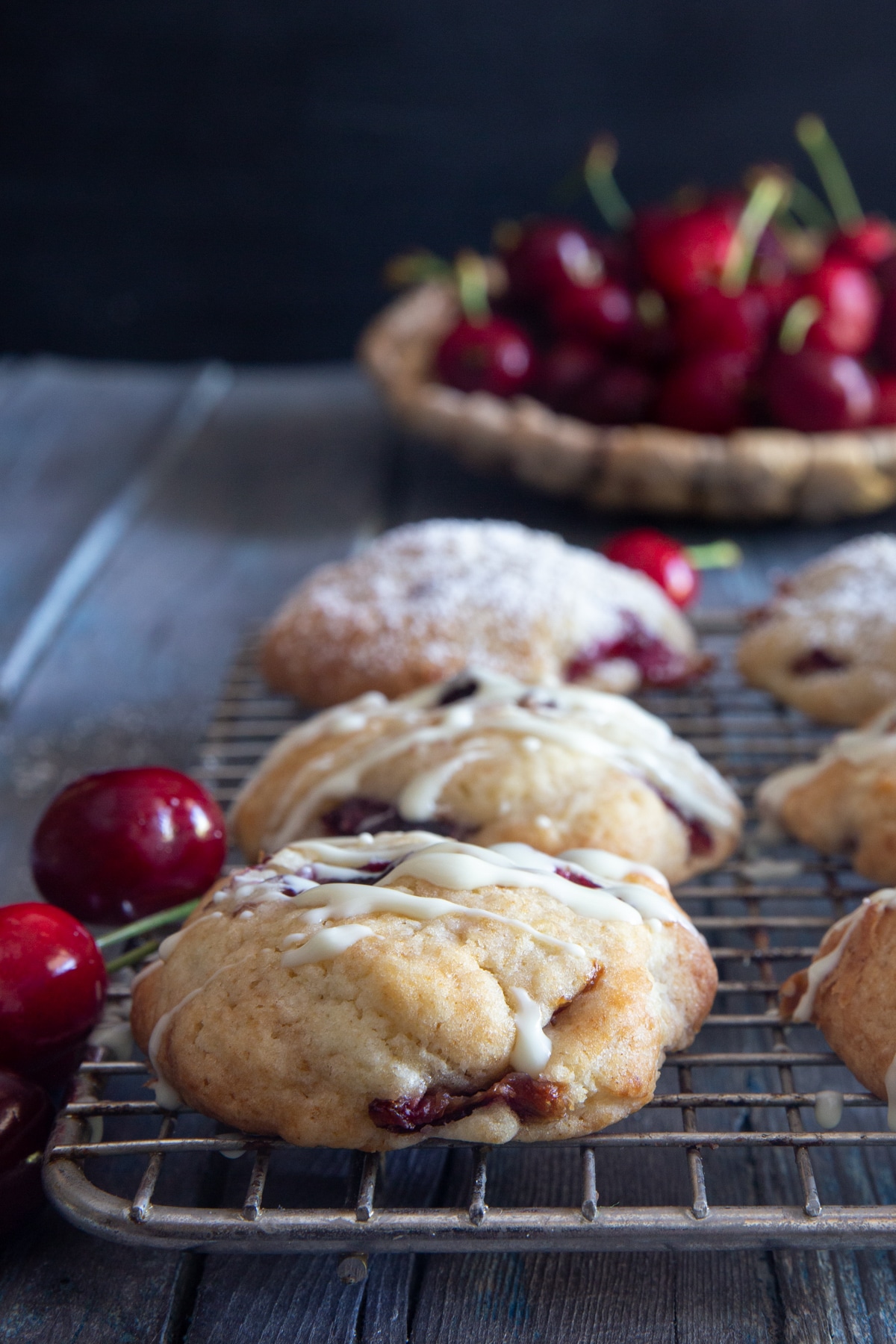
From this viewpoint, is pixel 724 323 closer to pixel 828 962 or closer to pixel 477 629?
pixel 477 629

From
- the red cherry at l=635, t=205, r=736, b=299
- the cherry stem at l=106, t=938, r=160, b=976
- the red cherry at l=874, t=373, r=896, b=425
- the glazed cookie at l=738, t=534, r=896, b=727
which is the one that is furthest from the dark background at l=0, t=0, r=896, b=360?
the cherry stem at l=106, t=938, r=160, b=976

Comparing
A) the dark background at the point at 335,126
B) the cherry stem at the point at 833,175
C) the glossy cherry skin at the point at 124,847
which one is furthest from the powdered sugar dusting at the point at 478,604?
the dark background at the point at 335,126

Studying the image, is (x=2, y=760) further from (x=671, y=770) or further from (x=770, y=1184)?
(x=770, y=1184)

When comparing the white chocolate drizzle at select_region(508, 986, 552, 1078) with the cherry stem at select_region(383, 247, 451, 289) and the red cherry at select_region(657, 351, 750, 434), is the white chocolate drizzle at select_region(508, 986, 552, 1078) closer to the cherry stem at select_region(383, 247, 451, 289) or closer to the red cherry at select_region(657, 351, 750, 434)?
the red cherry at select_region(657, 351, 750, 434)

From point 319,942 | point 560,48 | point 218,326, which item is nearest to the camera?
point 319,942

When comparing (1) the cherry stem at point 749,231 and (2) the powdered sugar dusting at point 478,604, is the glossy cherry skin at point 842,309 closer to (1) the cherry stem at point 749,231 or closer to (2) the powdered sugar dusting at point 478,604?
(1) the cherry stem at point 749,231

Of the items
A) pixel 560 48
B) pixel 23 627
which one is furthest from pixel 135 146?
pixel 23 627
